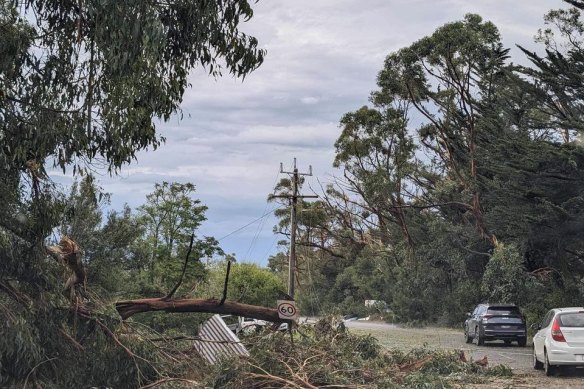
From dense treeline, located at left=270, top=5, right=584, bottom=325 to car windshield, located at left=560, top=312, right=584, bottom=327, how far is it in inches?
434

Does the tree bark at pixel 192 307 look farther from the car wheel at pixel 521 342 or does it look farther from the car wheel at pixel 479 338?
the car wheel at pixel 521 342

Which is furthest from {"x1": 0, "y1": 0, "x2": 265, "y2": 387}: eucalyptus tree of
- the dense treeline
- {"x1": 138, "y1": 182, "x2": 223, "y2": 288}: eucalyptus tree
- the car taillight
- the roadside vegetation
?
{"x1": 138, "y1": 182, "x2": 223, "y2": 288}: eucalyptus tree

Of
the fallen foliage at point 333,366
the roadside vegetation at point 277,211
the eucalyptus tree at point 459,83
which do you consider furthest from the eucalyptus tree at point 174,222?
the fallen foliage at point 333,366

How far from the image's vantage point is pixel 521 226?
1153 inches

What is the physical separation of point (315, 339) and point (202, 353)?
9.74 ft

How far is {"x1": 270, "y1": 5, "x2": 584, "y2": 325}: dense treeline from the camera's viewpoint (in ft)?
88.5

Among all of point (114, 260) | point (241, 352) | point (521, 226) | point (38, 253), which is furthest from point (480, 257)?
point (38, 253)

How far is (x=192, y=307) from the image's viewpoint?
13117 mm

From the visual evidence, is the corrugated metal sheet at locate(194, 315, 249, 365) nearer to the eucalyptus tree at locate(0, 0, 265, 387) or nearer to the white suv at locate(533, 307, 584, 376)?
the eucalyptus tree at locate(0, 0, 265, 387)

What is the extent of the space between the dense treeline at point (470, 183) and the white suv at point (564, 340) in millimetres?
11041

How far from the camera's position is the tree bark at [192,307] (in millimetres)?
12594

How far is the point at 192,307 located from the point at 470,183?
87.0 feet

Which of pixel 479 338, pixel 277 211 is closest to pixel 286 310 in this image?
pixel 479 338

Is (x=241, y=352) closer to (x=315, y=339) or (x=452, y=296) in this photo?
(x=315, y=339)
